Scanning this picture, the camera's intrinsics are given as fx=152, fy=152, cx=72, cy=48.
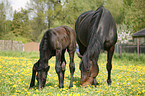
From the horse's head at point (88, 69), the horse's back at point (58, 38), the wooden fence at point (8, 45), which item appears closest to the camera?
the horse's head at point (88, 69)

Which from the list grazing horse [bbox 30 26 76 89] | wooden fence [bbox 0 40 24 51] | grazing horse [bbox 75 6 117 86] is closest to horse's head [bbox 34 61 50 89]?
grazing horse [bbox 30 26 76 89]

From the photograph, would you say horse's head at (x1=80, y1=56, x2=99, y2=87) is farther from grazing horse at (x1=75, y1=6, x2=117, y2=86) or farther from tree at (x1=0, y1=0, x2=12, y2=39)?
tree at (x1=0, y1=0, x2=12, y2=39)

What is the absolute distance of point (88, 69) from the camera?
3705mm

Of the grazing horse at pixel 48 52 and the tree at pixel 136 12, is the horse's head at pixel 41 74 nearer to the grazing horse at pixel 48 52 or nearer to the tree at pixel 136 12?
the grazing horse at pixel 48 52

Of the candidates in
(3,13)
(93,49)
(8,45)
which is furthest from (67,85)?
(3,13)

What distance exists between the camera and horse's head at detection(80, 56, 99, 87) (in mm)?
3727

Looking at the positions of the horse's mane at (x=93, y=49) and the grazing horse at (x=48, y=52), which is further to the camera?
the grazing horse at (x=48, y=52)

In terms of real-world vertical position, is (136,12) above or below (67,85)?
above

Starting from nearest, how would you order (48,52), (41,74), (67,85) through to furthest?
(41,74), (48,52), (67,85)

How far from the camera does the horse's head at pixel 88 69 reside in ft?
12.2

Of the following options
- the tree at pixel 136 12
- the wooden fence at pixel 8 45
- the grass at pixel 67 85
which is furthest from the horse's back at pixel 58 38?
the wooden fence at pixel 8 45

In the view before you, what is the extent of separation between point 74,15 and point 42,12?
28.4ft

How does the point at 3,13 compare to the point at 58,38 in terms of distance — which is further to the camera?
the point at 3,13

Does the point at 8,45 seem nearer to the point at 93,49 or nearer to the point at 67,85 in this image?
the point at 67,85
